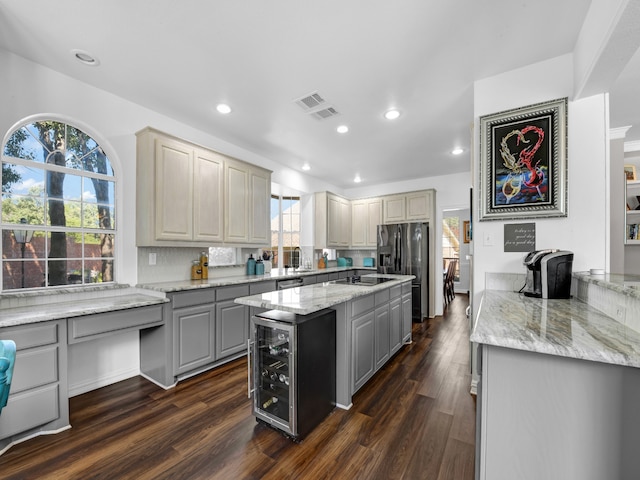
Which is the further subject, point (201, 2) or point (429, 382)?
point (429, 382)

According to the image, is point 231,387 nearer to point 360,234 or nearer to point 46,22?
point 46,22

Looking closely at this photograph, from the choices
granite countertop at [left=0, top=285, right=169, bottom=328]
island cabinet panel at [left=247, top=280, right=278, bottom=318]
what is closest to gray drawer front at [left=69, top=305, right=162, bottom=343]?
granite countertop at [left=0, top=285, right=169, bottom=328]

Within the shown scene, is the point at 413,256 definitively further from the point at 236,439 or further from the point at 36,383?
the point at 36,383

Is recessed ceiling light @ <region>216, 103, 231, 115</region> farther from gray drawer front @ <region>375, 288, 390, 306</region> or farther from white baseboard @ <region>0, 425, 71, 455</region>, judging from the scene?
white baseboard @ <region>0, 425, 71, 455</region>

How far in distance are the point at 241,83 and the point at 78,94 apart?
1467mm

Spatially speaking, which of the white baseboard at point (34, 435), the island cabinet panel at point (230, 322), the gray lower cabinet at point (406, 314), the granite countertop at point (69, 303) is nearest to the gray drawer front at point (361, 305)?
the gray lower cabinet at point (406, 314)

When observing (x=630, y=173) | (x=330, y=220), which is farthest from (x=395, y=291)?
(x=630, y=173)

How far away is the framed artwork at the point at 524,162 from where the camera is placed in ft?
6.94

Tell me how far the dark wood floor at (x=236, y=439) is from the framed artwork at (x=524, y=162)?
168cm

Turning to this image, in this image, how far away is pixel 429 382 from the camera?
2.68 meters

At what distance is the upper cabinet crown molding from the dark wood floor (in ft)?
4.83

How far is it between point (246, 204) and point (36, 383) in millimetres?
2495

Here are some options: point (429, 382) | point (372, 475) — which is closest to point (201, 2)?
point (372, 475)

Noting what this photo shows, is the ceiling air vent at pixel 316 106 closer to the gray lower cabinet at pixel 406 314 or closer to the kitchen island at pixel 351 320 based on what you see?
the kitchen island at pixel 351 320
